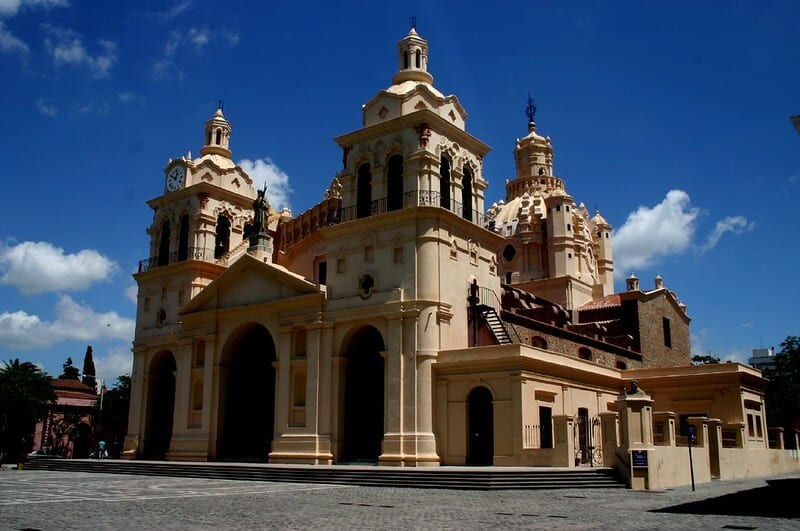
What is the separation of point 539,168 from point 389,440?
143 feet

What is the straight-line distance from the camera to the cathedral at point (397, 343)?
3114 cm

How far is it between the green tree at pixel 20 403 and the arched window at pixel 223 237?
72.2 feet

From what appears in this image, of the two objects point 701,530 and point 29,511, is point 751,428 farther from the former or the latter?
point 29,511

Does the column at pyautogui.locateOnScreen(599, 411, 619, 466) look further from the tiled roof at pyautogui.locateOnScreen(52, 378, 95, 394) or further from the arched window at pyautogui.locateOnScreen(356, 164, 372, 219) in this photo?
the tiled roof at pyautogui.locateOnScreen(52, 378, 95, 394)

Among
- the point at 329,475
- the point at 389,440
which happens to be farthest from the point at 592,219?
the point at 329,475

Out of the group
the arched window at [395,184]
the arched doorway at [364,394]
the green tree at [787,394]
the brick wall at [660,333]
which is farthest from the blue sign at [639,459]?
the green tree at [787,394]

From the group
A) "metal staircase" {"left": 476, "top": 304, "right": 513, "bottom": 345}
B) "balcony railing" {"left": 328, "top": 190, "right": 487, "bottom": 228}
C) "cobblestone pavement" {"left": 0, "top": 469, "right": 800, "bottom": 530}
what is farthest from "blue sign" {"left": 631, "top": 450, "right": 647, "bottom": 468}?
"balcony railing" {"left": 328, "top": 190, "right": 487, "bottom": 228}

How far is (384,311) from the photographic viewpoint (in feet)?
110

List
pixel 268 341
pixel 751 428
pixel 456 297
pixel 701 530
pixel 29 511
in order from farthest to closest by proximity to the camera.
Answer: pixel 268 341
pixel 751 428
pixel 456 297
pixel 29 511
pixel 701 530

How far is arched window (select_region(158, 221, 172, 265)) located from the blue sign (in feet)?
108

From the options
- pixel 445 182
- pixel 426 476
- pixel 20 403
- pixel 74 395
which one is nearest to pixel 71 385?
pixel 74 395

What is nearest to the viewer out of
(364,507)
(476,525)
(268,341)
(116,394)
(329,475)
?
(476,525)

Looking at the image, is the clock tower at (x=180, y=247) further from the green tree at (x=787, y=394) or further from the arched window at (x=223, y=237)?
the green tree at (x=787, y=394)

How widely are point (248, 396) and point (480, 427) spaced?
15236 mm
